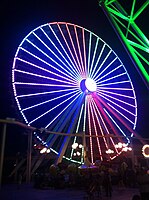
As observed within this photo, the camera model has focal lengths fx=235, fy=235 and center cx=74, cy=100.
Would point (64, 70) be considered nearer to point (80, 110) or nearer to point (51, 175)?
point (80, 110)

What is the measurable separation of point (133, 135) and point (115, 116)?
292cm

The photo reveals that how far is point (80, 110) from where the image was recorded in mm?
19453

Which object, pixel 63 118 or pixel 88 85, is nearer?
pixel 63 118

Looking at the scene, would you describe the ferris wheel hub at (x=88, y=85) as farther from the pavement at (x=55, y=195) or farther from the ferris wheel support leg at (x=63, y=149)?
the pavement at (x=55, y=195)

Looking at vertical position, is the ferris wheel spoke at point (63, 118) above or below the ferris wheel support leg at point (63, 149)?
above

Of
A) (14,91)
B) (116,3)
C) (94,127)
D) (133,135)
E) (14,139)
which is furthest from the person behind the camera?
(14,139)

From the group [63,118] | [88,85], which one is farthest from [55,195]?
[88,85]

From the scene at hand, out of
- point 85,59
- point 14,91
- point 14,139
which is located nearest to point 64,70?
point 85,59

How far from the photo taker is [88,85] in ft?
63.5

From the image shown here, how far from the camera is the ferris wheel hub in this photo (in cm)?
1927

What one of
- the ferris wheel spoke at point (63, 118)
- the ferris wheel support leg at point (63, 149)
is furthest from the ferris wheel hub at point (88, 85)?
the ferris wheel support leg at point (63, 149)

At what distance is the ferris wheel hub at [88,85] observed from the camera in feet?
63.2

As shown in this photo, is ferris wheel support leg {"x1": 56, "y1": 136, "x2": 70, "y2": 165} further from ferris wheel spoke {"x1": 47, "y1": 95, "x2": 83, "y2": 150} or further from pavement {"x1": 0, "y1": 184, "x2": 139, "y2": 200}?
pavement {"x1": 0, "y1": 184, "x2": 139, "y2": 200}

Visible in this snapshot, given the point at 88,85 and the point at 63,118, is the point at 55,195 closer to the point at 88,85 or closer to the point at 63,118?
the point at 63,118
